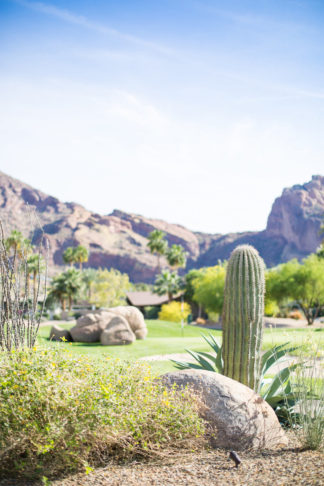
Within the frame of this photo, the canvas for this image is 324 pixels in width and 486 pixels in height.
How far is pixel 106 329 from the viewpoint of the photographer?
61.8 feet

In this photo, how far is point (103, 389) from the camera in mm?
4312

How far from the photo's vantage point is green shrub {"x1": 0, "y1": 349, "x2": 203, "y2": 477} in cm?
406

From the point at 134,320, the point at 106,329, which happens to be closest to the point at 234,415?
the point at 106,329

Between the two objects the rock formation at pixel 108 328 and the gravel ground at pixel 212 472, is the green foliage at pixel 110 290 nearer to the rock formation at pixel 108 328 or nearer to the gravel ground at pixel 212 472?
the rock formation at pixel 108 328

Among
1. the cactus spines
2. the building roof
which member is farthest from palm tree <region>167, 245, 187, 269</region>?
the cactus spines

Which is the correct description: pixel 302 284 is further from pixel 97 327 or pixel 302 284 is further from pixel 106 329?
pixel 106 329

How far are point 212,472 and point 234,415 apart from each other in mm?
957

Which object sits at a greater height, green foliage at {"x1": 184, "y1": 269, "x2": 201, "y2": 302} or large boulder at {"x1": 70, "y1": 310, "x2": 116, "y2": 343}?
green foliage at {"x1": 184, "y1": 269, "x2": 201, "y2": 302}

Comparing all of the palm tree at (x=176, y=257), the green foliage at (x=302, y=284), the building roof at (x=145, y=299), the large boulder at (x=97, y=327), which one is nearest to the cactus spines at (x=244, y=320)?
the large boulder at (x=97, y=327)

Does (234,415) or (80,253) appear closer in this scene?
(234,415)

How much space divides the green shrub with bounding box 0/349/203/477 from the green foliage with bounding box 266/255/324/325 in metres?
29.1

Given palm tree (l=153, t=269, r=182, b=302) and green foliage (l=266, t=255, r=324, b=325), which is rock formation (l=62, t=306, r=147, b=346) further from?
palm tree (l=153, t=269, r=182, b=302)

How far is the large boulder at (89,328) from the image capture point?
19.8 m

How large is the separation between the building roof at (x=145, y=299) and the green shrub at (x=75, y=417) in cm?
5400
